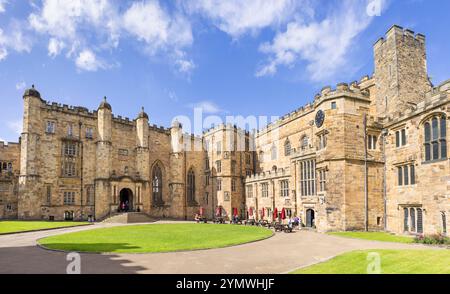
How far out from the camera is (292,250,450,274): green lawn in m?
11.3

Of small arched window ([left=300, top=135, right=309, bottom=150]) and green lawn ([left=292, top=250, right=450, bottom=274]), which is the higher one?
small arched window ([left=300, top=135, right=309, bottom=150])

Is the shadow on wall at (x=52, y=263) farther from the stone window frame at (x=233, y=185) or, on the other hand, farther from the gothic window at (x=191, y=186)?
the gothic window at (x=191, y=186)

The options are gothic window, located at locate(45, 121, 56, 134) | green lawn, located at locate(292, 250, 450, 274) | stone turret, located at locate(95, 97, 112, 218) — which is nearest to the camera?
green lawn, located at locate(292, 250, 450, 274)

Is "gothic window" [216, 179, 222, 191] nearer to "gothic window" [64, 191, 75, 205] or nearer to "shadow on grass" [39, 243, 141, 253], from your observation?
"gothic window" [64, 191, 75, 205]

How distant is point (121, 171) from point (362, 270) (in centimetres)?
4407

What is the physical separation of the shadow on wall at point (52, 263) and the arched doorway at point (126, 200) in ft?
107

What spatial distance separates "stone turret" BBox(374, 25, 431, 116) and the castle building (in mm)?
114

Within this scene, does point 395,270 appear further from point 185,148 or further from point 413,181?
point 185,148

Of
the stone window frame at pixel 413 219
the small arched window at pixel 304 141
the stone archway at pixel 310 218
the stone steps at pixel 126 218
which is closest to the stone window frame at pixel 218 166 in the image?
the small arched window at pixel 304 141

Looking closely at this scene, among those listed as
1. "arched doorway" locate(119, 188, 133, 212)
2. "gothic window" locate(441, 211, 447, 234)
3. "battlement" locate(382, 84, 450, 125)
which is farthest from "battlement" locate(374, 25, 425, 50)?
"arched doorway" locate(119, 188, 133, 212)
